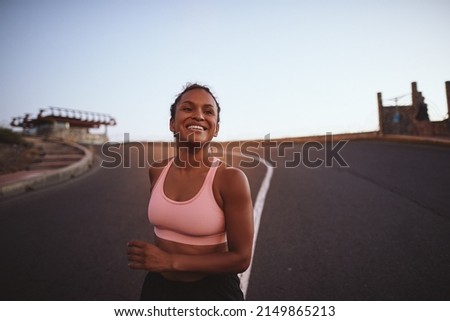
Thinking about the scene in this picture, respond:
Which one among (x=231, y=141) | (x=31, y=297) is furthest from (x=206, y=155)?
(x=231, y=141)

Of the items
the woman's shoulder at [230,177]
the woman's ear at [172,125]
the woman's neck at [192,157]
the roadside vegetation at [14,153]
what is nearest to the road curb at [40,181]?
the roadside vegetation at [14,153]

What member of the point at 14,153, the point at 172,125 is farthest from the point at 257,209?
the point at 14,153

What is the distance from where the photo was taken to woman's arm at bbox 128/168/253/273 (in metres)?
1.30

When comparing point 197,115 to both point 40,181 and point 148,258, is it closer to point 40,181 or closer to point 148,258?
point 148,258

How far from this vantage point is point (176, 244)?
153 centimetres

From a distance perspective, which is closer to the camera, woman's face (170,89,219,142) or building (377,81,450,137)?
woman's face (170,89,219,142)

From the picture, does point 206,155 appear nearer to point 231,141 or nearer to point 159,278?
point 159,278

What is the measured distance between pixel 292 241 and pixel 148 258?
2.89 m

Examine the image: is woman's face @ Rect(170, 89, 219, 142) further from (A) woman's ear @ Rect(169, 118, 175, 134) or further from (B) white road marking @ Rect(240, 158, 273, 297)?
(B) white road marking @ Rect(240, 158, 273, 297)

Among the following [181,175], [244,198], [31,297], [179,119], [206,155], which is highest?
[179,119]

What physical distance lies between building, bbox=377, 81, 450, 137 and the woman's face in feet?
71.5

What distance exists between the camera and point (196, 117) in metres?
1.68

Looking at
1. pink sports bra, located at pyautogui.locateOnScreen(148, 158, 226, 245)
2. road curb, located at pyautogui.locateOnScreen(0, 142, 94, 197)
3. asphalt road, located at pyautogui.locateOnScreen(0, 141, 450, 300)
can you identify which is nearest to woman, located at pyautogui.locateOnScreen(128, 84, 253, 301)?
pink sports bra, located at pyautogui.locateOnScreen(148, 158, 226, 245)
